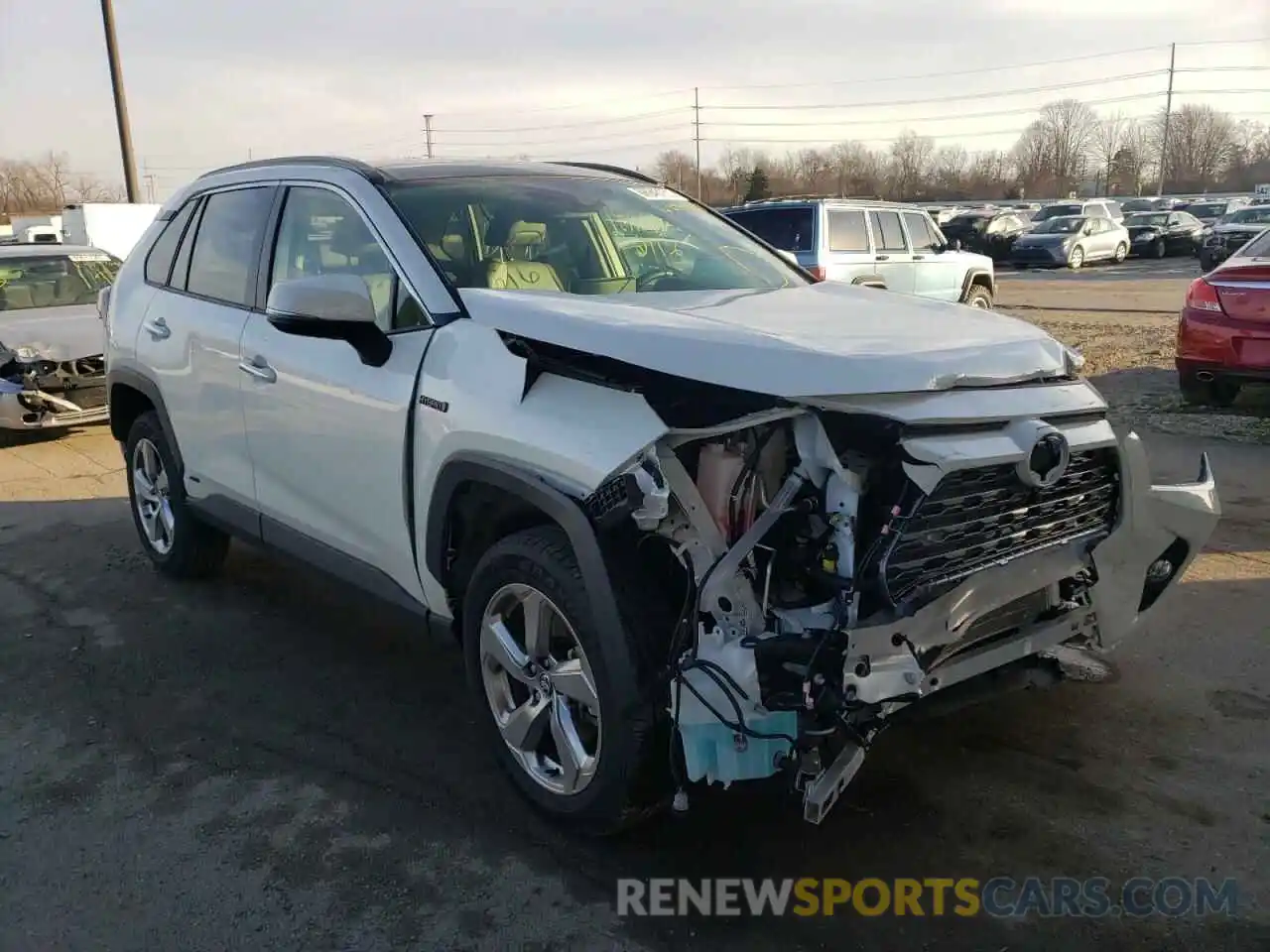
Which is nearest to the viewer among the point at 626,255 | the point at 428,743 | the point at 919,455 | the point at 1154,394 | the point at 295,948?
the point at 919,455

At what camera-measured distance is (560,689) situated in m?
2.97

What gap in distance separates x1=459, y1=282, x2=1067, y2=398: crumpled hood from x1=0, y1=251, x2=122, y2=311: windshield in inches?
322

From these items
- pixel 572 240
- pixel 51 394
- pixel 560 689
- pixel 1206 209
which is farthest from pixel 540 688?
pixel 1206 209

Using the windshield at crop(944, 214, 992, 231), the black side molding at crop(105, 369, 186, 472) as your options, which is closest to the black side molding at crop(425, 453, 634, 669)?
the black side molding at crop(105, 369, 186, 472)

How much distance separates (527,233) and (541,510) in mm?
1335

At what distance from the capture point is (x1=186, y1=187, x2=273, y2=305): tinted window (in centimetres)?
433

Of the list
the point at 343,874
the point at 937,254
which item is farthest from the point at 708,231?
the point at 937,254

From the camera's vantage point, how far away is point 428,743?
12.1 feet

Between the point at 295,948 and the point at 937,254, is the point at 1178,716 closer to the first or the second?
the point at 295,948

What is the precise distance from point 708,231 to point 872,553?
224 centimetres

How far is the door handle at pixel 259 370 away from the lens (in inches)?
156

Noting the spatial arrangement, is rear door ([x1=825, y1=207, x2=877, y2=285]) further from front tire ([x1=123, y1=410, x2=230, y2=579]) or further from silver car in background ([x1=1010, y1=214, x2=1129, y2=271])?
silver car in background ([x1=1010, y1=214, x2=1129, y2=271])

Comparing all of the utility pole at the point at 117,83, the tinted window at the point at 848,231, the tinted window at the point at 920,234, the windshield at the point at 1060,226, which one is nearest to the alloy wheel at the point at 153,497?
the tinted window at the point at 848,231

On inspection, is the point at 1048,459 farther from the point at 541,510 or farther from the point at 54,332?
the point at 54,332
